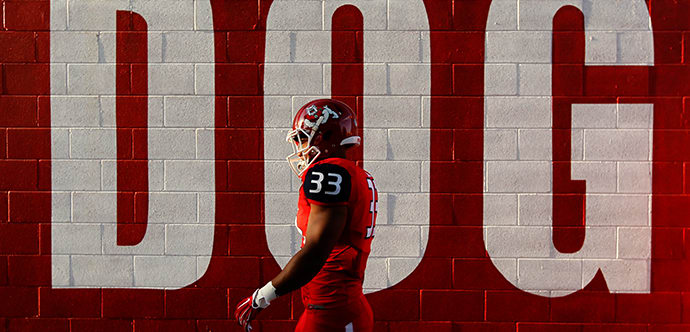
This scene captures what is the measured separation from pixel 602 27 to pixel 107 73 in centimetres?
325


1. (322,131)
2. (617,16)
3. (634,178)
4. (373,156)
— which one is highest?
(617,16)

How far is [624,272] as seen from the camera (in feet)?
12.4

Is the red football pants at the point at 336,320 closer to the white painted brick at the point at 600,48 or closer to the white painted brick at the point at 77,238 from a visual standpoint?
the white painted brick at the point at 77,238

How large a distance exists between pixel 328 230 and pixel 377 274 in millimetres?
1594

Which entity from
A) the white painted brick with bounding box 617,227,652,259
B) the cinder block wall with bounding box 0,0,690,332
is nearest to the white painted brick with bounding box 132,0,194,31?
the cinder block wall with bounding box 0,0,690,332

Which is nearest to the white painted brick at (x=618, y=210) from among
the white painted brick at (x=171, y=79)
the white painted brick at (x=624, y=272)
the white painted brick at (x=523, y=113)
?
the white painted brick at (x=624, y=272)

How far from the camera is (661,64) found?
3.75 m

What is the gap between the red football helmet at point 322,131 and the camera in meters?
2.52

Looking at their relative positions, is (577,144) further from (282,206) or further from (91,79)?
(91,79)

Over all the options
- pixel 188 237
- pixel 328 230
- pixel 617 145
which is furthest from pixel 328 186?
pixel 617 145

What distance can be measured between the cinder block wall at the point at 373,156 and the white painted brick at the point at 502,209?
2 centimetres

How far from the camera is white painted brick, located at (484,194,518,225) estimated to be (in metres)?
3.78

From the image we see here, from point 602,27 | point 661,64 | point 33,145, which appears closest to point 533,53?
point 602,27

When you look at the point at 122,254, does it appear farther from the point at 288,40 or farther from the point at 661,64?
the point at 661,64
